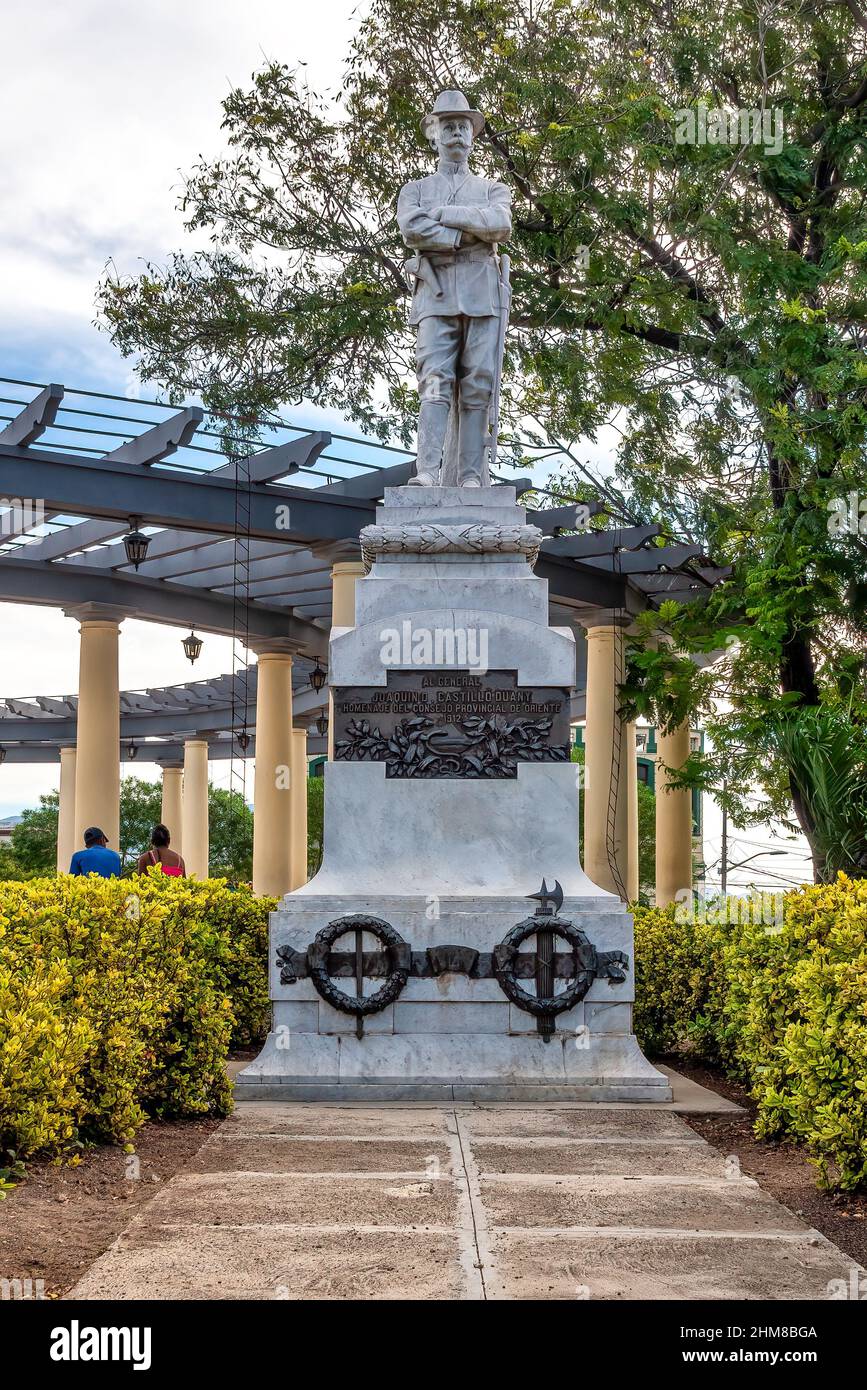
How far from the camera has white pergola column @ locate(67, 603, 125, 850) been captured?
2217 centimetres

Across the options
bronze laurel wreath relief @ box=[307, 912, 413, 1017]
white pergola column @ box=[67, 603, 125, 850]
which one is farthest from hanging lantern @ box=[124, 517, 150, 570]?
bronze laurel wreath relief @ box=[307, 912, 413, 1017]

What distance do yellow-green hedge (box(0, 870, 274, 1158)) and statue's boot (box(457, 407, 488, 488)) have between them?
164 inches

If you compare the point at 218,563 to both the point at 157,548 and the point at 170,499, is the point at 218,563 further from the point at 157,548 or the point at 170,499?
the point at 170,499

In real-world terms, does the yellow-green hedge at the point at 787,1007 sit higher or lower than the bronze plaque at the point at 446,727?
lower

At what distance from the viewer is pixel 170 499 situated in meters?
17.5

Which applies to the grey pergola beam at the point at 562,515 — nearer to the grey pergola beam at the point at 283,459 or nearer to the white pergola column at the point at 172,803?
the grey pergola beam at the point at 283,459

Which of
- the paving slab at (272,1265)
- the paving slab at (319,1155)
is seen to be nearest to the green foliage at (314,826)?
the paving slab at (319,1155)

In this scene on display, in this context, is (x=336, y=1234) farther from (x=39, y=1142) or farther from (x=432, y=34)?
(x=432, y=34)

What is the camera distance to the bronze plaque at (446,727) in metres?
9.66

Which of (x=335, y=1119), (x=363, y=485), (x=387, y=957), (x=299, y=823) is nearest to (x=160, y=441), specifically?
(x=363, y=485)

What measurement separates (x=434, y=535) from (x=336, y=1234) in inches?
239

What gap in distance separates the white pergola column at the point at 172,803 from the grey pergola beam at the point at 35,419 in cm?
2783

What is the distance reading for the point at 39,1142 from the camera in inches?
224

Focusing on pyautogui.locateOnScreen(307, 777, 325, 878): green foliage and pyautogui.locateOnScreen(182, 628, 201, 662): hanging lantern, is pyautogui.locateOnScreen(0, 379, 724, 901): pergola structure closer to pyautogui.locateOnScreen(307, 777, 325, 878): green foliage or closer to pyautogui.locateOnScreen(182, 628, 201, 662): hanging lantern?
pyautogui.locateOnScreen(182, 628, 201, 662): hanging lantern
